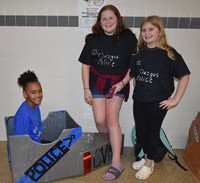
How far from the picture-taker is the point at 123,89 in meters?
1.85

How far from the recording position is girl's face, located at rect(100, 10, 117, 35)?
1.67 meters

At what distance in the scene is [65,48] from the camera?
2154 mm

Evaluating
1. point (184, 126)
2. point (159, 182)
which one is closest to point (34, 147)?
point (159, 182)

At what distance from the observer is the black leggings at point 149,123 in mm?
1700

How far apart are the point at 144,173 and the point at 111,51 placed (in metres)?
0.94

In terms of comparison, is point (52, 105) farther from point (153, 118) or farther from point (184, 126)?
point (184, 126)

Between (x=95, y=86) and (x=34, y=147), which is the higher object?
(x=95, y=86)

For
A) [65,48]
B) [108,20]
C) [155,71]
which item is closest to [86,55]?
[108,20]

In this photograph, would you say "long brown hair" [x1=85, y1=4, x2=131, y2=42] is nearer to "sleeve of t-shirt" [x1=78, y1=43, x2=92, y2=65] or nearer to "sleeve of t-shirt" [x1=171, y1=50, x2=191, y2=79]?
"sleeve of t-shirt" [x1=78, y1=43, x2=92, y2=65]

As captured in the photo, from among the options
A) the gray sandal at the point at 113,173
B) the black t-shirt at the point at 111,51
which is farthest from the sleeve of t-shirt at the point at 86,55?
the gray sandal at the point at 113,173

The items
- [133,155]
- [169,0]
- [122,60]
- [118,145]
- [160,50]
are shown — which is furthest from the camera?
[133,155]

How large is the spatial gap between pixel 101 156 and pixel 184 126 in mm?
882

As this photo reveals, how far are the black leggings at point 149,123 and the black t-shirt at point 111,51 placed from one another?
0.96 feet

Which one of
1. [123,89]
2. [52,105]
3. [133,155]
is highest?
[123,89]
